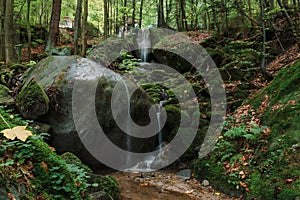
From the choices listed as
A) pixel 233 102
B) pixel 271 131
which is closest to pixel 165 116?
pixel 233 102

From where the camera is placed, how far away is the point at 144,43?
15766 millimetres

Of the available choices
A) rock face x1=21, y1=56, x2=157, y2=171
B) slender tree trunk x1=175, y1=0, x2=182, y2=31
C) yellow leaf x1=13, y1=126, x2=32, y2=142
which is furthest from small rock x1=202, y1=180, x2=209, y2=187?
slender tree trunk x1=175, y1=0, x2=182, y2=31

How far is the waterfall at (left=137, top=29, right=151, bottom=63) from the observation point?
14.9 meters

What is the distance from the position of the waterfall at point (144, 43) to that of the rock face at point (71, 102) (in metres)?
7.67

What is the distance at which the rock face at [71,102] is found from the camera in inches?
235

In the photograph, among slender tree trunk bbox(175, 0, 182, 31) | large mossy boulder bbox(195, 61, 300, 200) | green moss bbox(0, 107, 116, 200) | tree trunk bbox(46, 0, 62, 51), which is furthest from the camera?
slender tree trunk bbox(175, 0, 182, 31)

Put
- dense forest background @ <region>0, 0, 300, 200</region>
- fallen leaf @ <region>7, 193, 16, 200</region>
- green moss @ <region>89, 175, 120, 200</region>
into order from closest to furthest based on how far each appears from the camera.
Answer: fallen leaf @ <region>7, 193, 16, 200</region> < dense forest background @ <region>0, 0, 300, 200</region> < green moss @ <region>89, 175, 120, 200</region>

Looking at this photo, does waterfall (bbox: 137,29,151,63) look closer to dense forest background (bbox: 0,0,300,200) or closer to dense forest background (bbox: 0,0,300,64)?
dense forest background (bbox: 0,0,300,64)

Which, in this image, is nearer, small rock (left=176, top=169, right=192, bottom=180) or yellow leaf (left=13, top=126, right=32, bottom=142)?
yellow leaf (left=13, top=126, right=32, bottom=142)

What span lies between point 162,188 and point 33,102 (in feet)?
11.3

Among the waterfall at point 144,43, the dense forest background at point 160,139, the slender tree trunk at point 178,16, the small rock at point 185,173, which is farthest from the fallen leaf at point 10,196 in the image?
the slender tree trunk at point 178,16

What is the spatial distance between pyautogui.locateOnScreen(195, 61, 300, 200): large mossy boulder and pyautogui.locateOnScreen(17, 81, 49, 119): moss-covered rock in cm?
390

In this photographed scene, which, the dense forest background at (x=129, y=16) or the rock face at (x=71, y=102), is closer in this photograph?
the rock face at (x=71, y=102)

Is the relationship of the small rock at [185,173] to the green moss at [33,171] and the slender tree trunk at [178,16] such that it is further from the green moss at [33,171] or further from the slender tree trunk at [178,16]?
the slender tree trunk at [178,16]
